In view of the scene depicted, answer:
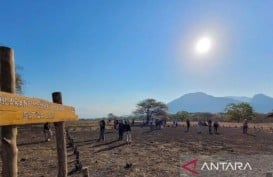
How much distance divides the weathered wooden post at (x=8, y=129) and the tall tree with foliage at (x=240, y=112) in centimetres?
11368

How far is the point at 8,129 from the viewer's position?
5684 millimetres

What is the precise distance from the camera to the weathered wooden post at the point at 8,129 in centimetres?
570

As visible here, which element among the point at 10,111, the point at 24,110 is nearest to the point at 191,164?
the point at 24,110

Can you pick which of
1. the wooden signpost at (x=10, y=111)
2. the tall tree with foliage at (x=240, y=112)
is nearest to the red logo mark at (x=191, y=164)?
the wooden signpost at (x=10, y=111)

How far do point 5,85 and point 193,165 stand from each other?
44.8ft

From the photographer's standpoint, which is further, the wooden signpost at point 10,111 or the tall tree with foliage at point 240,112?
the tall tree with foliage at point 240,112

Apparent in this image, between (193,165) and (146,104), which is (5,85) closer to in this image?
(193,165)

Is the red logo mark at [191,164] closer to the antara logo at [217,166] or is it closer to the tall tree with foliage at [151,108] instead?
the antara logo at [217,166]

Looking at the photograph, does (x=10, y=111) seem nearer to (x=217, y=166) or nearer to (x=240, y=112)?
(x=217, y=166)

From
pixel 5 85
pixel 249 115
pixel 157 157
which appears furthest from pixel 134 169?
pixel 249 115

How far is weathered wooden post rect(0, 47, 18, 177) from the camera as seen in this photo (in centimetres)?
570

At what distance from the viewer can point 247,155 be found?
23.0m

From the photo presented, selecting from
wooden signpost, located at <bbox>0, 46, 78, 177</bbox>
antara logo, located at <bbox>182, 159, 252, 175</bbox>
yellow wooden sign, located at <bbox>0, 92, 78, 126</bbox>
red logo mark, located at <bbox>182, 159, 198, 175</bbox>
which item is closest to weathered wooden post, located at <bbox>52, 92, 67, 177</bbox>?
yellow wooden sign, located at <bbox>0, 92, 78, 126</bbox>

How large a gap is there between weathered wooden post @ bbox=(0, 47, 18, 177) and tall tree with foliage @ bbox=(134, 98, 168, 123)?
397 feet
